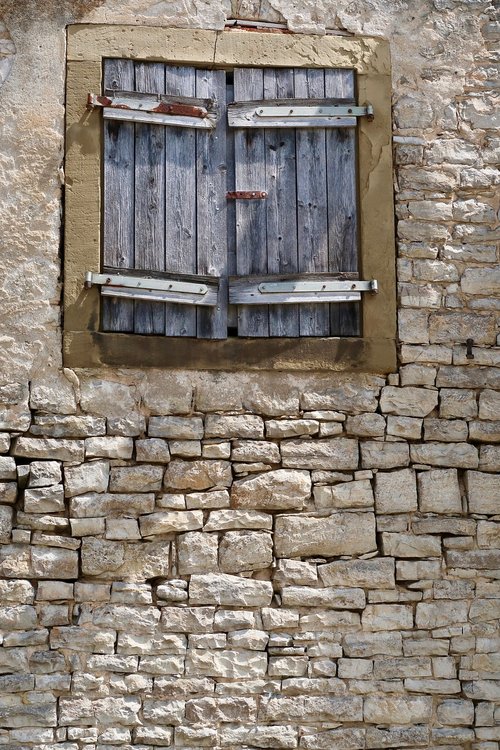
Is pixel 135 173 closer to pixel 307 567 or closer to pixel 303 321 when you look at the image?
pixel 303 321

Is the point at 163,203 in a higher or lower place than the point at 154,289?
higher

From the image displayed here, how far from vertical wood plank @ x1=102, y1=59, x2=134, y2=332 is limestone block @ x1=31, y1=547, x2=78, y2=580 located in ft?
3.74

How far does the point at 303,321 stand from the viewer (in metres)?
5.40

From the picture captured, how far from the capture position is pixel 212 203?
17.8ft

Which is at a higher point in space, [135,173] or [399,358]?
[135,173]

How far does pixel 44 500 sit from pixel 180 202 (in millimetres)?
1687

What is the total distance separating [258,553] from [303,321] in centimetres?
122

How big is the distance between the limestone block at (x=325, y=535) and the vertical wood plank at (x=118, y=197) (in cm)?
130

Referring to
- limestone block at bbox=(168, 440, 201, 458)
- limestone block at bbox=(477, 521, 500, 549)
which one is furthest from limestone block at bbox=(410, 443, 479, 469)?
limestone block at bbox=(168, 440, 201, 458)

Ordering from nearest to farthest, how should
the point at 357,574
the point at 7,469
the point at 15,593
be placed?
the point at 15,593
the point at 7,469
the point at 357,574

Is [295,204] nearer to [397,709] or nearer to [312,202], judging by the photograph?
[312,202]

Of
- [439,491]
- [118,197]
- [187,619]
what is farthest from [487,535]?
[118,197]

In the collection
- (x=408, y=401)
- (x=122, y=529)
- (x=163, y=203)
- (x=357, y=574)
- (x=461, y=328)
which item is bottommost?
(x=357, y=574)

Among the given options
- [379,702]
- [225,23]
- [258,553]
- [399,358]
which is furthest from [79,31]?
[379,702]
